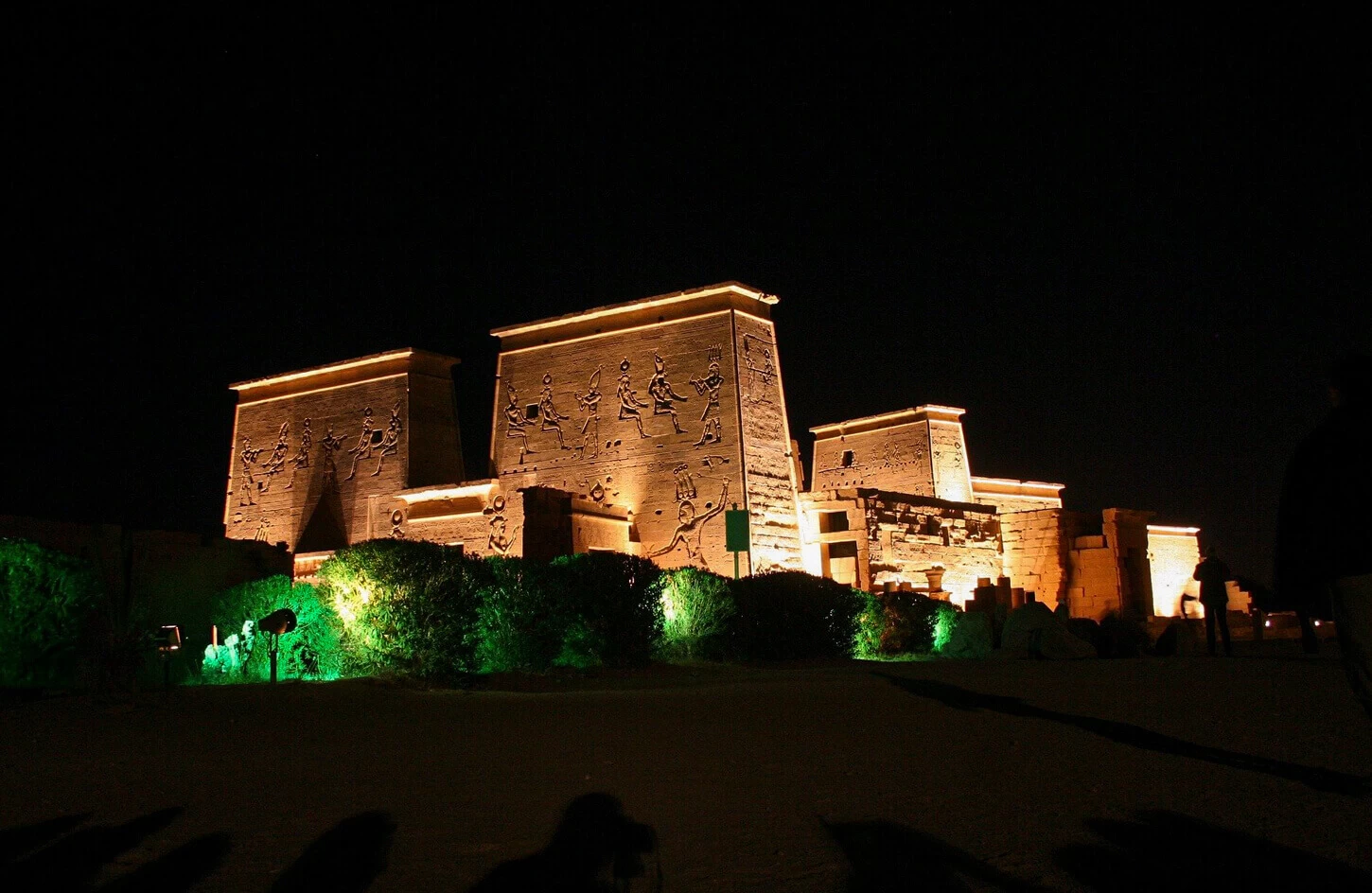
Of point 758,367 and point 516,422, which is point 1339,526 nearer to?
point 758,367

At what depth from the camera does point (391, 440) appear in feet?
85.4

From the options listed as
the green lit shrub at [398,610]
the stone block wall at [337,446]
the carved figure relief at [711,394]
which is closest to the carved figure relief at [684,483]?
the carved figure relief at [711,394]

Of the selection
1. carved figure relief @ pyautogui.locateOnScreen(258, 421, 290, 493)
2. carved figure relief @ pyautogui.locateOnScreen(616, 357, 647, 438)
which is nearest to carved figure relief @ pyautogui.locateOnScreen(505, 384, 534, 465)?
carved figure relief @ pyautogui.locateOnScreen(616, 357, 647, 438)

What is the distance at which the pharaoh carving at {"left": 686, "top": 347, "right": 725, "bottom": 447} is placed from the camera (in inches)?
839

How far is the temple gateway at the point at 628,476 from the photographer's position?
69.5ft

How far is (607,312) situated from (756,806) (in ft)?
61.4

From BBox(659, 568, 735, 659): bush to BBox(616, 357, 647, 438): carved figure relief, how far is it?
6.56 meters

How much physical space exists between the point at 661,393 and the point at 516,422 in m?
3.62

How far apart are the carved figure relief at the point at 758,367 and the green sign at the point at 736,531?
5582 millimetres

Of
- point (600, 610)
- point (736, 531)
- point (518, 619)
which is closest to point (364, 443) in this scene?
point (736, 531)

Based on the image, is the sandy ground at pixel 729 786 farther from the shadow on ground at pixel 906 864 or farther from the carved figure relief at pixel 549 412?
the carved figure relief at pixel 549 412

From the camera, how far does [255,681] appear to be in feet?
37.7

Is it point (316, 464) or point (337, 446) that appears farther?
point (316, 464)

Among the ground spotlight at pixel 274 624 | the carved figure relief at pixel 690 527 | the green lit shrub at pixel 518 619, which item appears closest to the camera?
the ground spotlight at pixel 274 624
